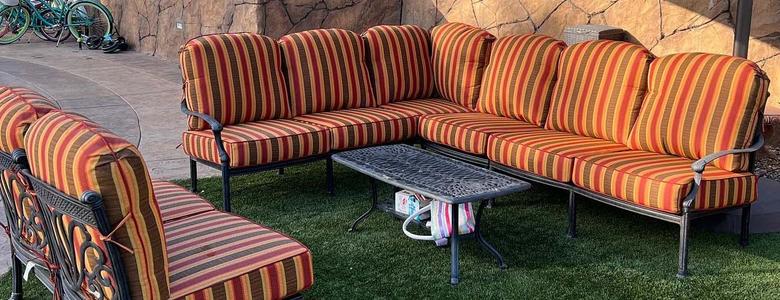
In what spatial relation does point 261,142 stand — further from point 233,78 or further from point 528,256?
point 528,256

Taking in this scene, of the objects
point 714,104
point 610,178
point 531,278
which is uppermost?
point 714,104

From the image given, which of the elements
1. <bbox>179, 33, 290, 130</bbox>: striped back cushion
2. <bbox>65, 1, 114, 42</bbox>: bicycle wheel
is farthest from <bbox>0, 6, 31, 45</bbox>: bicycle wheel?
<bbox>179, 33, 290, 130</bbox>: striped back cushion

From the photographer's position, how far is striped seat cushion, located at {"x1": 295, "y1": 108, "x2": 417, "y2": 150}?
531 cm

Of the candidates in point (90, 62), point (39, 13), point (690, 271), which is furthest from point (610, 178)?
point (39, 13)

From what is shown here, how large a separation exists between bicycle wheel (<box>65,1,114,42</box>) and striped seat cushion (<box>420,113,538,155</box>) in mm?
7257

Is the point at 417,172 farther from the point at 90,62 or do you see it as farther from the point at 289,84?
the point at 90,62

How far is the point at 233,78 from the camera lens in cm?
532

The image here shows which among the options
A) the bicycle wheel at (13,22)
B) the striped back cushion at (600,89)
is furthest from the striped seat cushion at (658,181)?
the bicycle wheel at (13,22)

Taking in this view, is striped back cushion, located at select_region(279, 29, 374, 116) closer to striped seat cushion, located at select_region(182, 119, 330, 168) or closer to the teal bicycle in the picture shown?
striped seat cushion, located at select_region(182, 119, 330, 168)

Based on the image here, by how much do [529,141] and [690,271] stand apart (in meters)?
1.16

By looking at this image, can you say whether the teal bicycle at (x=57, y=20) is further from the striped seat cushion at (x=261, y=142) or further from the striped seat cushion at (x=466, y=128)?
the striped seat cushion at (x=466, y=128)

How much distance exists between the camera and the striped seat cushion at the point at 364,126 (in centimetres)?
531

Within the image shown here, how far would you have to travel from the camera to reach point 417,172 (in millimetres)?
4227

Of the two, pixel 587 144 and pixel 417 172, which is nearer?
pixel 417 172
